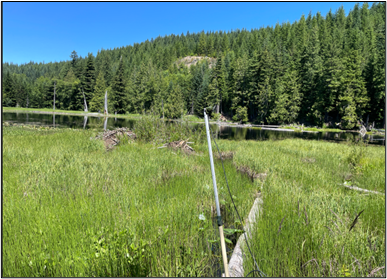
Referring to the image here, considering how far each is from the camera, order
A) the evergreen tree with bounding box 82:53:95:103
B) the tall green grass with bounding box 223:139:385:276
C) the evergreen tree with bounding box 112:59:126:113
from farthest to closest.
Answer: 1. the evergreen tree with bounding box 82:53:95:103
2. the evergreen tree with bounding box 112:59:126:113
3. the tall green grass with bounding box 223:139:385:276

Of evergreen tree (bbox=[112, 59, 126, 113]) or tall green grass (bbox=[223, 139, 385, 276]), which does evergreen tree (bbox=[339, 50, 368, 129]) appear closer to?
tall green grass (bbox=[223, 139, 385, 276])

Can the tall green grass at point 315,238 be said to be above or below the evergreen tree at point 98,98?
below

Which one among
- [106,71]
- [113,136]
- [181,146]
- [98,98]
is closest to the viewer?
[181,146]

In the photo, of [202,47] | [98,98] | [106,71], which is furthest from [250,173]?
[202,47]

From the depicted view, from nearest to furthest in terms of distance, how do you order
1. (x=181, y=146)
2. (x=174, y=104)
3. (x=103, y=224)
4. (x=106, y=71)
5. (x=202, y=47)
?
(x=103, y=224)
(x=181, y=146)
(x=174, y=104)
(x=106, y=71)
(x=202, y=47)

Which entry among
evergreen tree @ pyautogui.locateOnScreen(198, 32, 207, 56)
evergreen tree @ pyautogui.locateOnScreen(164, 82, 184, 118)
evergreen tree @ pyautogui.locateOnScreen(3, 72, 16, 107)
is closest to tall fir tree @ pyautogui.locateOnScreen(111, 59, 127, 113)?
evergreen tree @ pyautogui.locateOnScreen(164, 82, 184, 118)

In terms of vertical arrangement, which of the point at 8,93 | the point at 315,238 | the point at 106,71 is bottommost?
the point at 315,238

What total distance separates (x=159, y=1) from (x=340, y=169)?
8327mm

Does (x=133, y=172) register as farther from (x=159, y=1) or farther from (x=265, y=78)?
(x=265, y=78)

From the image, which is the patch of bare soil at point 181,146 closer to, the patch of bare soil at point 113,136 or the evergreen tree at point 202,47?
the patch of bare soil at point 113,136

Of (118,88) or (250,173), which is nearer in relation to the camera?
(250,173)

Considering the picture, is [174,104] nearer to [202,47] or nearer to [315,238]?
[315,238]

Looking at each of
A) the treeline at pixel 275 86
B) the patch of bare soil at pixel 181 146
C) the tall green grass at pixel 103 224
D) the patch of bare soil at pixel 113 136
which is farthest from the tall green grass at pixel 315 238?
the treeline at pixel 275 86

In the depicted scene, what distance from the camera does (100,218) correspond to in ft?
9.93
